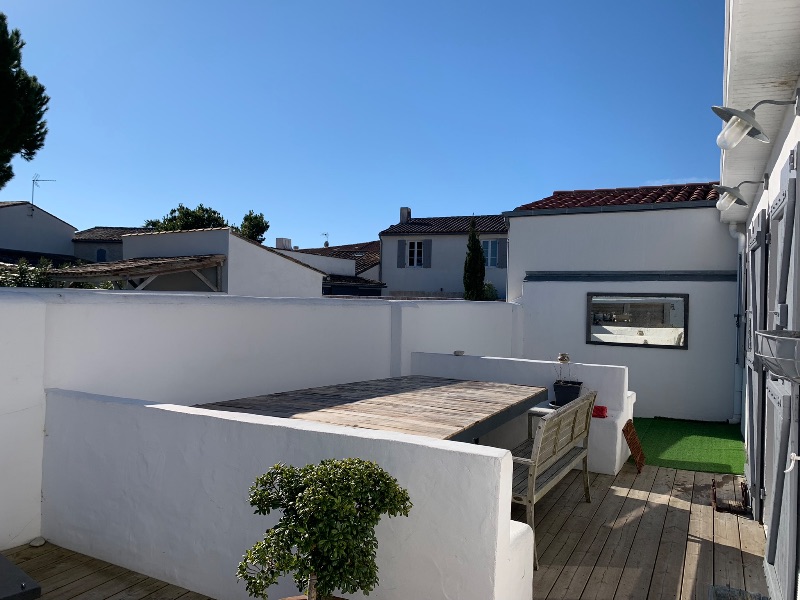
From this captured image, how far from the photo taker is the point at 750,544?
4375 millimetres

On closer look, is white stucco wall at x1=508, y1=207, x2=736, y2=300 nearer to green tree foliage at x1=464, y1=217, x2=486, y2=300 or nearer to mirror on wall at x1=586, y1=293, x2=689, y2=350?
mirror on wall at x1=586, y1=293, x2=689, y2=350

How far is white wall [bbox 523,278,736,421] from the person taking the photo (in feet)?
30.5

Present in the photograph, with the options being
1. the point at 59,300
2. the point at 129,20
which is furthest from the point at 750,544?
the point at 129,20

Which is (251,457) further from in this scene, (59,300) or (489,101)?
(489,101)

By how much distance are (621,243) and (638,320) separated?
1.42 meters

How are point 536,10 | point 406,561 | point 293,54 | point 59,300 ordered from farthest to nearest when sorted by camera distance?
point 293,54
point 536,10
point 59,300
point 406,561

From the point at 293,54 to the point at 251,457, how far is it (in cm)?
1281

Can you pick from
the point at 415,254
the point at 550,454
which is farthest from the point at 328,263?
the point at 550,454

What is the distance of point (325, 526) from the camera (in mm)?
2322

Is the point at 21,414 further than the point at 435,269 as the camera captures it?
No

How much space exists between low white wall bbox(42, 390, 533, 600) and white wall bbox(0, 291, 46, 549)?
94 mm

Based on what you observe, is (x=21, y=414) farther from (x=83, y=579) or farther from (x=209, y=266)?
(x=209, y=266)

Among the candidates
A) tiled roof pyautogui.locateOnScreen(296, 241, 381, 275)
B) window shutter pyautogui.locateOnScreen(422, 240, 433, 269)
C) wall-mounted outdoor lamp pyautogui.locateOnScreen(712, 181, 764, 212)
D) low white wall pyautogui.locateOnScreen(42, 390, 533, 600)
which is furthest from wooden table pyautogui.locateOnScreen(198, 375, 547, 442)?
tiled roof pyautogui.locateOnScreen(296, 241, 381, 275)

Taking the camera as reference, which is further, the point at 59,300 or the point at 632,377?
the point at 632,377
